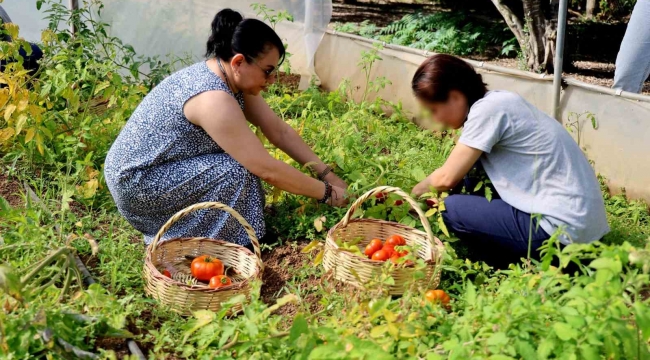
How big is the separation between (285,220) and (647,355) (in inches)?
75.0

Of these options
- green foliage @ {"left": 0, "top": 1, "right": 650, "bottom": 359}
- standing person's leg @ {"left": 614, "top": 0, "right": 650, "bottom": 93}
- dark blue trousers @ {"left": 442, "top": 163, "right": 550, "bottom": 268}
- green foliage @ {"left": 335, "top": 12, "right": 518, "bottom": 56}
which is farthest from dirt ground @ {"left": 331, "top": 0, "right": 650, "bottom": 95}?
dark blue trousers @ {"left": 442, "top": 163, "right": 550, "bottom": 268}

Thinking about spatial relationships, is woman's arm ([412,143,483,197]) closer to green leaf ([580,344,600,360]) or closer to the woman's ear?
the woman's ear

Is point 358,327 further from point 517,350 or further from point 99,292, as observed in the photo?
point 99,292

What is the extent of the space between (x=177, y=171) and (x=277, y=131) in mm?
623

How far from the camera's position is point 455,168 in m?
2.88

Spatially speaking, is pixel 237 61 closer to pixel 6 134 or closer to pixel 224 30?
pixel 224 30

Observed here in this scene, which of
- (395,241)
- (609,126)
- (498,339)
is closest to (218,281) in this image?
(395,241)

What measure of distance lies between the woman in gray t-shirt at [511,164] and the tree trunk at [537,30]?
11.9 feet

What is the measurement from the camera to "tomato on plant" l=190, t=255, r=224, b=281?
2848mm

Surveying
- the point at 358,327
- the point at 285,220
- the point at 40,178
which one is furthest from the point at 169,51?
the point at 358,327

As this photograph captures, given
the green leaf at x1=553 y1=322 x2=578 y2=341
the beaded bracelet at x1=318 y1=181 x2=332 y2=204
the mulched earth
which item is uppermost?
the green leaf at x1=553 y1=322 x2=578 y2=341

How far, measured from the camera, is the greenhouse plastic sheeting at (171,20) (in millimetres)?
5434

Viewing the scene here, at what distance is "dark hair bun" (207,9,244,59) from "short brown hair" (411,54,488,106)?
0.79 meters

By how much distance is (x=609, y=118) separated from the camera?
3861 mm
